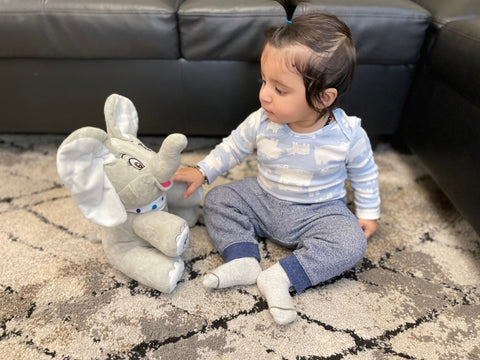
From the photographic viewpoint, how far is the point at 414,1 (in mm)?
1160

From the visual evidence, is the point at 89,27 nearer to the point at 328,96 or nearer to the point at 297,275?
the point at 328,96

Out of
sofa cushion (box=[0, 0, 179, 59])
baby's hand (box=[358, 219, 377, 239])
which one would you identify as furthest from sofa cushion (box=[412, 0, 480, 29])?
sofa cushion (box=[0, 0, 179, 59])

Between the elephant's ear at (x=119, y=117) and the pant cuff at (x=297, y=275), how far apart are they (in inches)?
15.6

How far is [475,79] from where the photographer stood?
816mm

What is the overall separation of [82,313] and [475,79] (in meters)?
0.90

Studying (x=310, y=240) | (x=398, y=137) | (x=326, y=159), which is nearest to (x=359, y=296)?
(x=310, y=240)

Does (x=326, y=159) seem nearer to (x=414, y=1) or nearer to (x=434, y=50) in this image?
(x=434, y=50)

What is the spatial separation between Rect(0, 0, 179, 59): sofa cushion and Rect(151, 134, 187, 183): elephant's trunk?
450 millimetres

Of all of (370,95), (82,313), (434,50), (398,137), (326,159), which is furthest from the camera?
(398,137)

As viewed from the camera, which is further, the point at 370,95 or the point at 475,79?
the point at 370,95

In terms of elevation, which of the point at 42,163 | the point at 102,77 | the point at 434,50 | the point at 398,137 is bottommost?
the point at 42,163

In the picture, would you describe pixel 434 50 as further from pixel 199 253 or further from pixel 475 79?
pixel 199 253

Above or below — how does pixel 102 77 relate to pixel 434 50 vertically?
below

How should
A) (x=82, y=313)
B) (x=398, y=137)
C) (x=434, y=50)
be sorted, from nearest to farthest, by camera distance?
(x=82, y=313)
(x=434, y=50)
(x=398, y=137)
